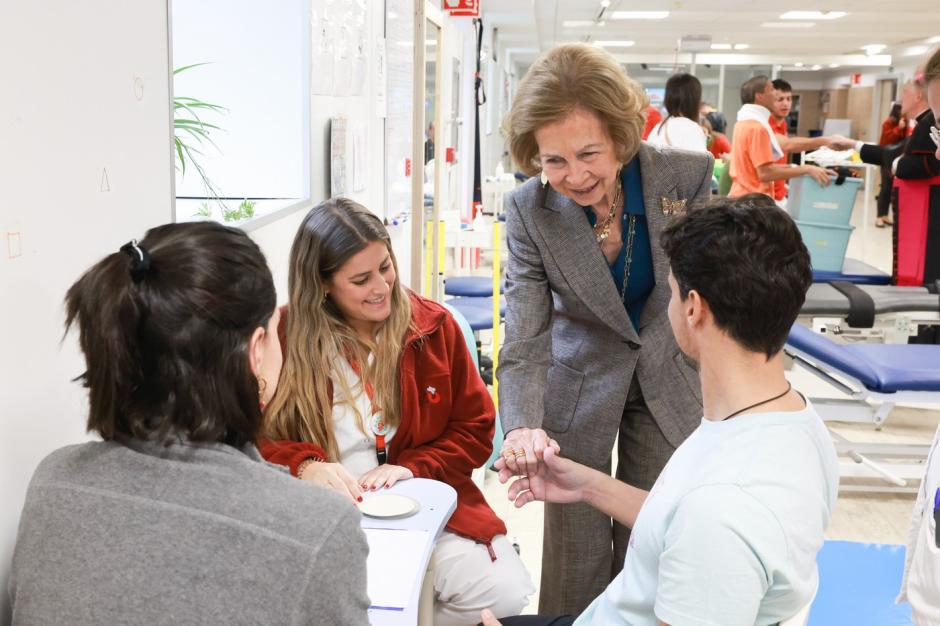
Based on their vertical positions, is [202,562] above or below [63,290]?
below

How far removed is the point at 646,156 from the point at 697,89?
4.35m

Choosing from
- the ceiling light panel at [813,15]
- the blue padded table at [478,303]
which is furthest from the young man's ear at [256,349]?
the ceiling light panel at [813,15]

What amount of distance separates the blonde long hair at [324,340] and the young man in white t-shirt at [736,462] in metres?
0.82

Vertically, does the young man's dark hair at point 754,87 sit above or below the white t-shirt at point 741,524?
above

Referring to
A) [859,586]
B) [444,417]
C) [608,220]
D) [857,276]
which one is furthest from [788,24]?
[444,417]

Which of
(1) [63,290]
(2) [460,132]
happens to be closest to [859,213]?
(2) [460,132]

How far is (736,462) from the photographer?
1.12m

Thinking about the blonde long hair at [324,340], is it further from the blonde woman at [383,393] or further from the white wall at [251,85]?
the white wall at [251,85]

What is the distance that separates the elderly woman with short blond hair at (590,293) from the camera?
1.77 meters

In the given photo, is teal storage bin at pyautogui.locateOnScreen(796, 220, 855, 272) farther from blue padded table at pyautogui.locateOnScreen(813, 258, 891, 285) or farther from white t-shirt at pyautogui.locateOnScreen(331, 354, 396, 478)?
white t-shirt at pyautogui.locateOnScreen(331, 354, 396, 478)

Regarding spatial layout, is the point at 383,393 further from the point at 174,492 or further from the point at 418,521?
the point at 174,492

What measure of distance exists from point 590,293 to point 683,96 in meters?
4.43

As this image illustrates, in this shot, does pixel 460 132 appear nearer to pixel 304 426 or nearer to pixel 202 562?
pixel 304 426

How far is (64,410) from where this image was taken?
145cm
